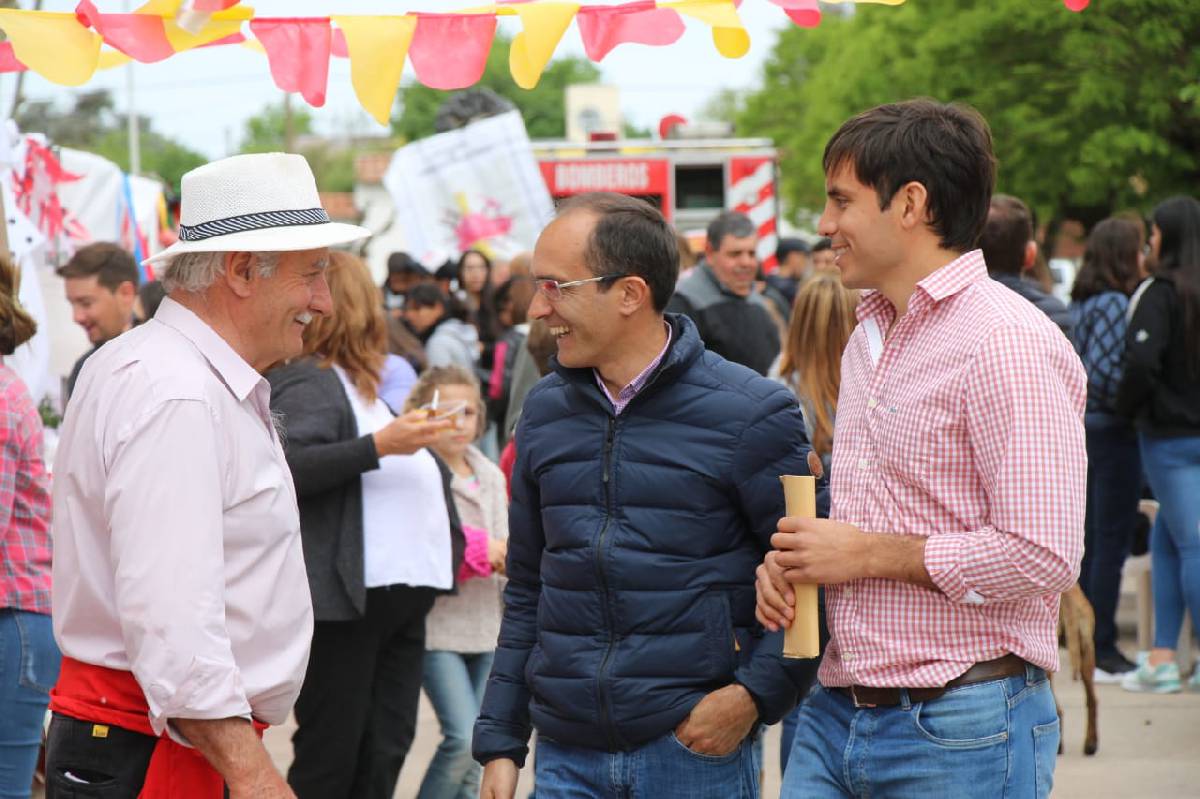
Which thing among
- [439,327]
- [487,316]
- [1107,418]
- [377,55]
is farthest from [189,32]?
[487,316]

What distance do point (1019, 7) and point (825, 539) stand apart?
61.9 ft

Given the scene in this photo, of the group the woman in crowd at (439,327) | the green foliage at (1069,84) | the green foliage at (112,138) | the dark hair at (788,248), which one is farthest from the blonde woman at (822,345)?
the green foliage at (112,138)

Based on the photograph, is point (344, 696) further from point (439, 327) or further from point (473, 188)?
Result: point (473, 188)

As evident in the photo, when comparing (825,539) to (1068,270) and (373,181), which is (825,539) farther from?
(373,181)

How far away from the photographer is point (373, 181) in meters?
79.6

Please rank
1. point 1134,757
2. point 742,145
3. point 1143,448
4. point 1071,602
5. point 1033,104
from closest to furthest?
point 1071,602 → point 1134,757 → point 1143,448 → point 742,145 → point 1033,104

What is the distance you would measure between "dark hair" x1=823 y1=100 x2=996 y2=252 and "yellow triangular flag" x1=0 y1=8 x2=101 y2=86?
2.48 metres

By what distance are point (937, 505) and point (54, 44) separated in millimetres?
2959

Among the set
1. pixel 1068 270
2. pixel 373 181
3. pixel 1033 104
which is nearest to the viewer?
pixel 1033 104

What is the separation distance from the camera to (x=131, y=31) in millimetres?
4555

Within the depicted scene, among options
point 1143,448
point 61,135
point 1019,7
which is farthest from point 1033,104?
point 61,135

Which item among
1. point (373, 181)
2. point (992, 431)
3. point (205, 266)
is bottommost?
point (373, 181)

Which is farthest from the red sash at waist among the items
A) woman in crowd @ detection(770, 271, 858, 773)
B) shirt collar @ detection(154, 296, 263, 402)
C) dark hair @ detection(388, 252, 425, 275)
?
dark hair @ detection(388, 252, 425, 275)

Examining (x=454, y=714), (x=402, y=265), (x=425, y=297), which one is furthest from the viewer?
(x=402, y=265)
